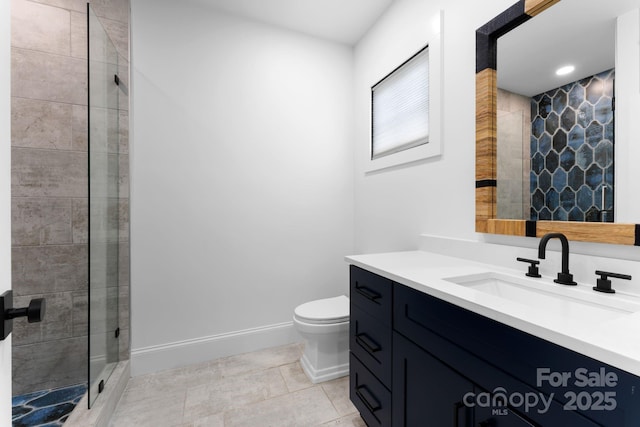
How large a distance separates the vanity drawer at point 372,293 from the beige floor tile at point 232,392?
837 millimetres

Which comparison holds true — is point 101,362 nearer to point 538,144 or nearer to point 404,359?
point 404,359

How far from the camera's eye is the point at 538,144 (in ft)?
3.97

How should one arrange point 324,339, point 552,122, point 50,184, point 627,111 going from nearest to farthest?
point 627,111 < point 552,122 < point 50,184 < point 324,339

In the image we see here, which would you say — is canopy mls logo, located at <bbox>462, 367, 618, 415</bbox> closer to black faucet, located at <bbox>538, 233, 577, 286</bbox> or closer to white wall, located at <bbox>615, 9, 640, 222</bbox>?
black faucet, located at <bbox>538, 233, 577, 286</bbox>

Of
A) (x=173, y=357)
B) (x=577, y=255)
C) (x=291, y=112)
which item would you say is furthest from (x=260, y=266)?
(x=577, y=255)

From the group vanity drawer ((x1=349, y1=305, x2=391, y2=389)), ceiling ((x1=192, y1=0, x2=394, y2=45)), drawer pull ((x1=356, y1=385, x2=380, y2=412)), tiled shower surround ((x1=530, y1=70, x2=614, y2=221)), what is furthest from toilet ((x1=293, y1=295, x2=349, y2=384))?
ceiling ((x1=192, y1=0, x2=394, y2=45))

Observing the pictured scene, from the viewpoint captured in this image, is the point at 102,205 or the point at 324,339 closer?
the point at 102,205

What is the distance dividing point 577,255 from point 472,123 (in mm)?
770

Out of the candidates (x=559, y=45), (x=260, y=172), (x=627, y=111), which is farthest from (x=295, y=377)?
(x=559, y=45)

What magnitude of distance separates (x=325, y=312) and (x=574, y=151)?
5.08ft

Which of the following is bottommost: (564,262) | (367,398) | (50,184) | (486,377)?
(367,398)

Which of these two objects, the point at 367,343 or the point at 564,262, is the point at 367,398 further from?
the point at 564,262

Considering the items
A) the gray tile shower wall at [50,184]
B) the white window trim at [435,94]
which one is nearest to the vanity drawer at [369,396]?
the white window trim at [435,94]

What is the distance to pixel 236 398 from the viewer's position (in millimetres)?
1699
